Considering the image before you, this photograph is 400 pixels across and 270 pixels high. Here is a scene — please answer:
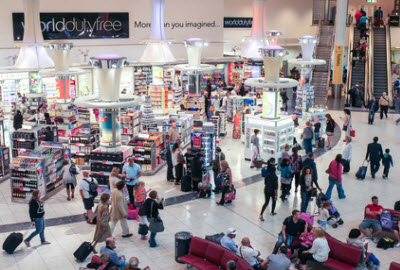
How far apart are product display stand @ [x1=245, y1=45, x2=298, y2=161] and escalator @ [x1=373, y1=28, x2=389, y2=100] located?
12.5m

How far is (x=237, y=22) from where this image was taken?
35625 mm

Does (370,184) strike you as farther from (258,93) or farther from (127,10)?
(127,10)

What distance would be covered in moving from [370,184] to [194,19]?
1828 centimetres

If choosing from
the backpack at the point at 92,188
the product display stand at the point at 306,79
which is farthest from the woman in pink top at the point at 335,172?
the product display stand at the point at 306,79

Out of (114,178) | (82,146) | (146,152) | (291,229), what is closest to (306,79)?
(146,152)

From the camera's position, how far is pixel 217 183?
1404cm

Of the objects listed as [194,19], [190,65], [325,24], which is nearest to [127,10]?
[194,19]

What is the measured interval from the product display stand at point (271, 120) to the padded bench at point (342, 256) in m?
7.43

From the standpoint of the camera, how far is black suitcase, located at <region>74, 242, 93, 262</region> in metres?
10.3

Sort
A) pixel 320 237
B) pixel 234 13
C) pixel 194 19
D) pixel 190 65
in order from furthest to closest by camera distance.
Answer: pixel 234 13 → pixel 194 19 → pixel 190 65 → pixel 320 237

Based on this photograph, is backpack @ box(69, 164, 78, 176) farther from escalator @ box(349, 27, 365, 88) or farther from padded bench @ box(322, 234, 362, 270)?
escalator @ box(349, 27, 365, 88)

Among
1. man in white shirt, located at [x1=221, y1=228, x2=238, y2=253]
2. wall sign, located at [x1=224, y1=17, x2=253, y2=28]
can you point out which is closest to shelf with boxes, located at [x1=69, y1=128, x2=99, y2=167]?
man in white shirt, located at [x1=221, y1=228, x2=238, y2=253]

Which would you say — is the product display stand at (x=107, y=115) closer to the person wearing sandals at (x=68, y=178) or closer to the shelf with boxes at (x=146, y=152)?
the person wearing sandals at (x=68, y=178)

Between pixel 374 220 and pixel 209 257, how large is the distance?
4003 mm
